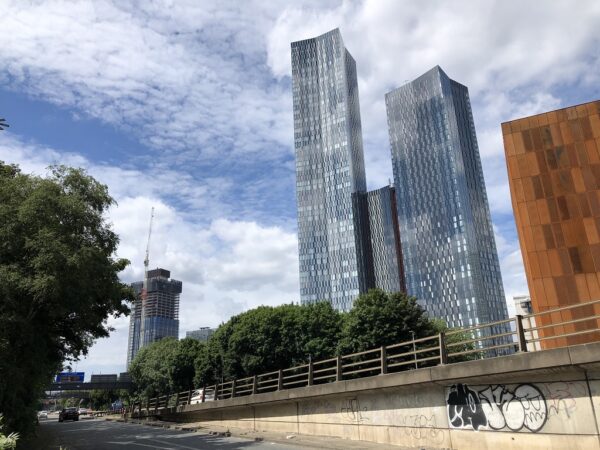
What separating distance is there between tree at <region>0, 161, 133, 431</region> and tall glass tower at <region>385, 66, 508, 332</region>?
14249 cm

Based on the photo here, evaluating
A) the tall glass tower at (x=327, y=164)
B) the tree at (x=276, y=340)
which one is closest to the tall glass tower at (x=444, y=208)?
the tall glass tower at (x=327, y=164)

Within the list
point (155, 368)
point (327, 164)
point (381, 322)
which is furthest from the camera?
point (327, 164)

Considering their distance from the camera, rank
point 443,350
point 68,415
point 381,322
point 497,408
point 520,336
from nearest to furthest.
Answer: point 520,336, point 497,408, point 443,350, point 381,322, point 68,415

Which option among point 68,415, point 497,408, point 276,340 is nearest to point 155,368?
point 68,415

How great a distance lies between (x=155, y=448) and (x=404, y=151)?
6637 inches

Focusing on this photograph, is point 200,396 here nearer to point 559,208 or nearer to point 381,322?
point 381,322

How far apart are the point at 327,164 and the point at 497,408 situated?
159 m

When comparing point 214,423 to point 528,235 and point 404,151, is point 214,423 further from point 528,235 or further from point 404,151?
point 404,151

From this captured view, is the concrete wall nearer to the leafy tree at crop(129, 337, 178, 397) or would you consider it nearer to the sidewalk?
the sidewalk

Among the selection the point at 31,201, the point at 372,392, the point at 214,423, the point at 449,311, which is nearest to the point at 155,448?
the point at 372,392

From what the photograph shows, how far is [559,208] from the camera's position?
943 inches

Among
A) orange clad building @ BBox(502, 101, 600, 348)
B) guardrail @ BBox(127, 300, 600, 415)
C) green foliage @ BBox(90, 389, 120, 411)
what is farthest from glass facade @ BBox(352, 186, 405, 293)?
orange clad building @ BBox(502, 101, 600, 348)

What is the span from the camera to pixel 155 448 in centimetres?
1905

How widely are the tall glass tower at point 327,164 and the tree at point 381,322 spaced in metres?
121
